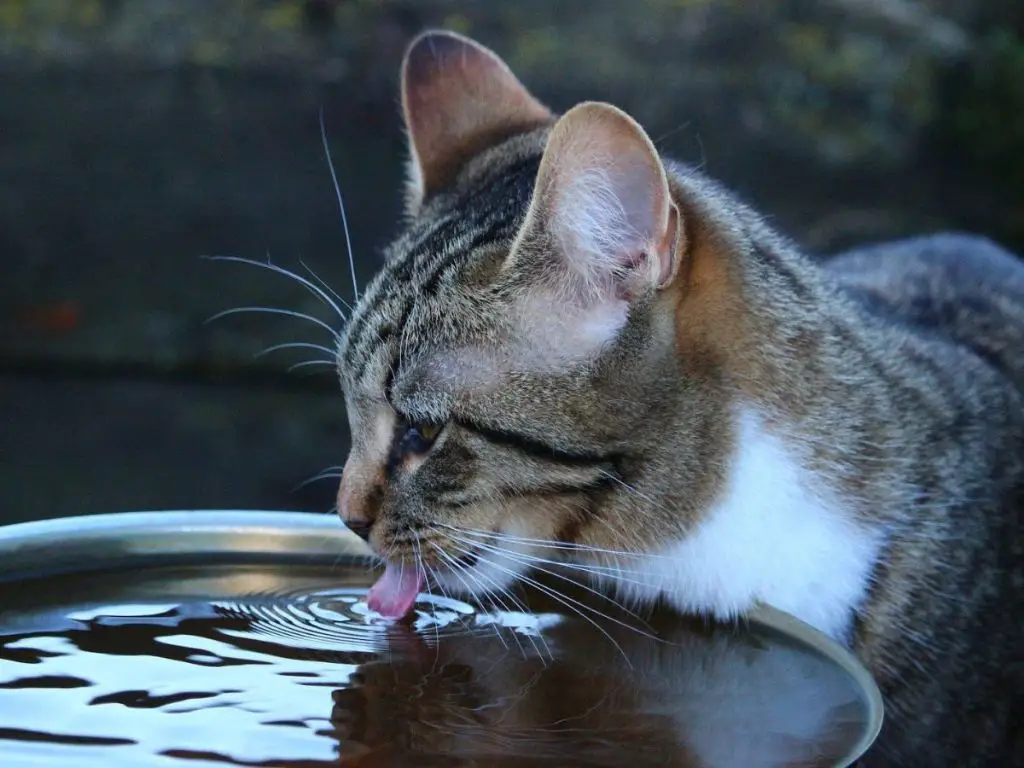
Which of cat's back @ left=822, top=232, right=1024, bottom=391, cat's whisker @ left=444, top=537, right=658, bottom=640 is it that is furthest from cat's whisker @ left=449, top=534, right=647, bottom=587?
cat's back @ left=822, top=232, right=1024, bottom=391

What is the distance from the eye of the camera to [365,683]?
3.85 ft

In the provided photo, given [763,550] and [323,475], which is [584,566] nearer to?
[763,550]

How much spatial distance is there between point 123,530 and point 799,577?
0.72 metres

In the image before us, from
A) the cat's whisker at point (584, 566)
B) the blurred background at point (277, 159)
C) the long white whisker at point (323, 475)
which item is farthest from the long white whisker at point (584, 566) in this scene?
the blurred background at point (277, 159)

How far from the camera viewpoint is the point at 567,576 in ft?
4.74

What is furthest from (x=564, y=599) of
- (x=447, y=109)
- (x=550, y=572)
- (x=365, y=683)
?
(x=447, y=109)

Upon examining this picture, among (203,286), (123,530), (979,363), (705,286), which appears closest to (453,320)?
(705,286)

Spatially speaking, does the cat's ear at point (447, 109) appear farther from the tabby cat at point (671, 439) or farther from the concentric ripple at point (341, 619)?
the concentric ripple at point (341, 619)

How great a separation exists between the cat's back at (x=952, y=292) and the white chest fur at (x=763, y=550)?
0.40m

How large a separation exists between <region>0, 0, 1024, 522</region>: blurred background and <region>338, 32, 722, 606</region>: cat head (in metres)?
1.65

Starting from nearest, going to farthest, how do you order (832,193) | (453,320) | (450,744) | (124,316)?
(450,744), (453,320), (124,316), (832,193)

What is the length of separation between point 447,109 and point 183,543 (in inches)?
27.2

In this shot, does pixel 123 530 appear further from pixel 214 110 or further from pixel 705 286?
pixel 214 110

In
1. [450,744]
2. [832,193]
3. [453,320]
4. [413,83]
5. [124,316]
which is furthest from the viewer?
[832,193]
